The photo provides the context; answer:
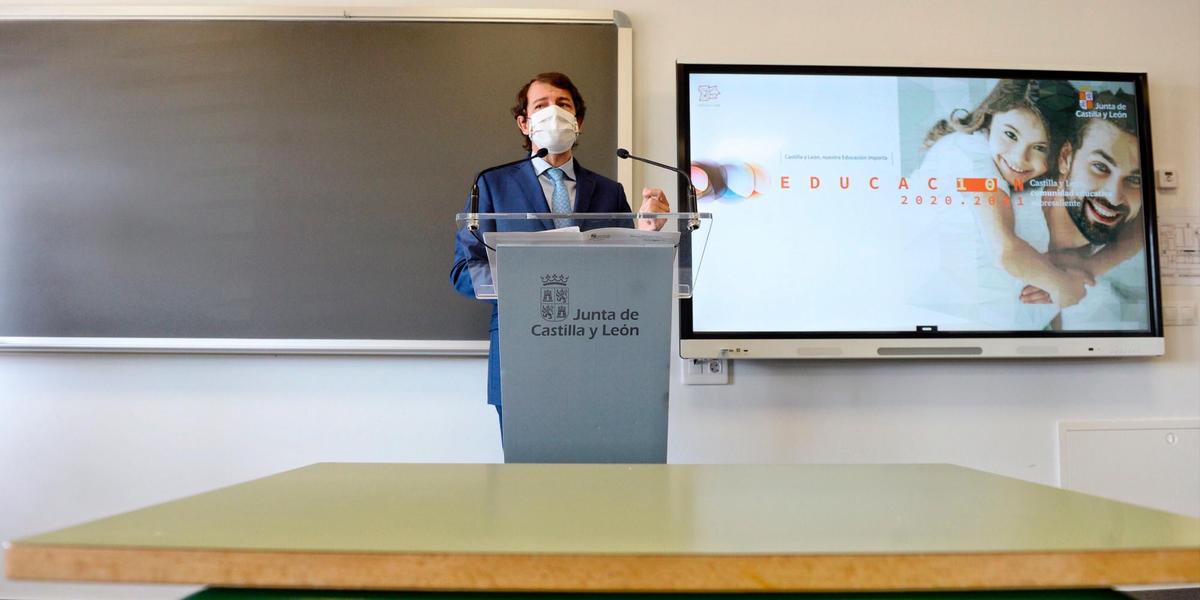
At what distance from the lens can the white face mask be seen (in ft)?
6.54

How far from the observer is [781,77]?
271cm

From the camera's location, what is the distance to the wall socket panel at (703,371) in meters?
2.69

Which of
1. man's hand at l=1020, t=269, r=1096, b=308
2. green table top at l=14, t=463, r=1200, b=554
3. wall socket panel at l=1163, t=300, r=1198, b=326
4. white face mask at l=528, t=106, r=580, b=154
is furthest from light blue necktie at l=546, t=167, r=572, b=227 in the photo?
wall socket panel at l=1163, t=300, r=1198, b=326

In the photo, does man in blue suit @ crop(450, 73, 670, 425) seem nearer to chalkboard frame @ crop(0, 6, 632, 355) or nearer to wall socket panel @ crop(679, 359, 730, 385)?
chalkboard frame @ crop(0, 6, 632, 355)

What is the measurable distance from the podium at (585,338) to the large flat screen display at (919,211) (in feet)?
3.46

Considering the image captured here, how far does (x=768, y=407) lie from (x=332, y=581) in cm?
228

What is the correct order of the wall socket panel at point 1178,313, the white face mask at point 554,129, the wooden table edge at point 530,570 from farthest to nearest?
the wall socket panel at point 1178,313 → the white face mask at point 554,129 → the wooden table edge at point 530,570

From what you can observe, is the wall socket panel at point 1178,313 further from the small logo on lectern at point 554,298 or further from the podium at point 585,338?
the small logo on lectern at point 554,298

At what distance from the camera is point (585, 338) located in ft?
5.13

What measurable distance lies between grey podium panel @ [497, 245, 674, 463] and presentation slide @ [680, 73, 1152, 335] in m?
1.08

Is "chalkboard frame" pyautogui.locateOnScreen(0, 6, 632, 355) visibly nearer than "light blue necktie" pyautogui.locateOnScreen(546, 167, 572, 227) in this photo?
No

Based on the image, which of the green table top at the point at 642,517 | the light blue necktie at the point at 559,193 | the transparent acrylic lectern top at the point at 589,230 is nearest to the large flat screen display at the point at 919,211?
the light blue necktie at the point at 559,193

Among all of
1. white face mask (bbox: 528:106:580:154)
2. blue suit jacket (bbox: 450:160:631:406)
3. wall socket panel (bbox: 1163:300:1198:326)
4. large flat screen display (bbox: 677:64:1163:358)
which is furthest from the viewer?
wall socket panel (bbox: 1163:300:1198:326)

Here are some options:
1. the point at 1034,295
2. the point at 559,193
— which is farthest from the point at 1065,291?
the point at 559,193
